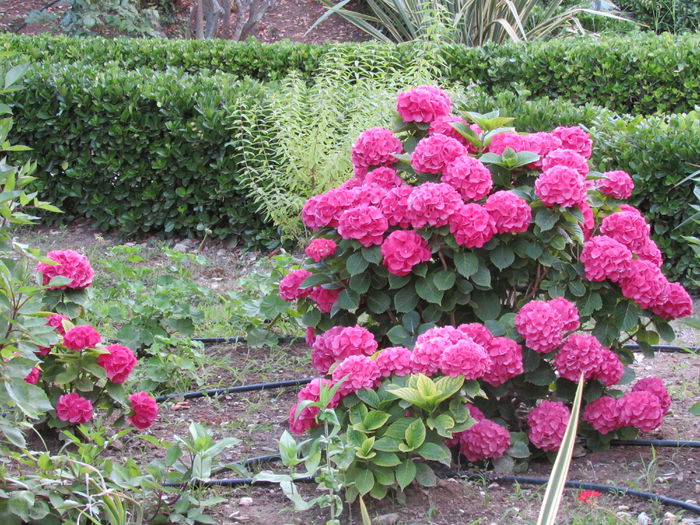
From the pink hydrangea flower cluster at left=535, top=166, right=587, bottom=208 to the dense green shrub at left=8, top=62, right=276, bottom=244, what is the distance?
129 inches

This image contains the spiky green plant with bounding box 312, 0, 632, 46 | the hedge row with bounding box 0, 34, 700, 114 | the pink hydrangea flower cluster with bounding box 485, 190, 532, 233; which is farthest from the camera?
the spiky green plant with bounding box 312, 0, 632, 46

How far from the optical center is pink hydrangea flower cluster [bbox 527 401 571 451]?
277cm

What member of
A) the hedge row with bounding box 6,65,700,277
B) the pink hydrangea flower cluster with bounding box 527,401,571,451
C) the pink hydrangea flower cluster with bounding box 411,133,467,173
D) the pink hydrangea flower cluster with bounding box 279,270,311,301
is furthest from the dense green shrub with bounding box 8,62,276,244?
the pink hydrangea flower cluster with bounding box 527,401,571,451

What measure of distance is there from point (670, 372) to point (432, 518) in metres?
1.79

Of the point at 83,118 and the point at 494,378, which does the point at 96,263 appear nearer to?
the point at 83,118

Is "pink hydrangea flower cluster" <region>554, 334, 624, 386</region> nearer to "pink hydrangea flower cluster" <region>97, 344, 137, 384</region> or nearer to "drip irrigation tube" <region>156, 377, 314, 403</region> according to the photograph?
"drip irrigation tube" <region>156, 377, 314, 403</region>

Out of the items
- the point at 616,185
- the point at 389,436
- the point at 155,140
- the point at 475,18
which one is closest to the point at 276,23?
the point at 475,18

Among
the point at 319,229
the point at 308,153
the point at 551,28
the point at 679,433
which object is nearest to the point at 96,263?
the point at 308,153

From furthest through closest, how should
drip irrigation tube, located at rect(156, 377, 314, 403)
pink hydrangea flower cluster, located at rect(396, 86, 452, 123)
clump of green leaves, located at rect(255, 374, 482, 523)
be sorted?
drip irrigation tube, located at rect(156, 377, 314, 403) → pink hydrangea flower cluster, located at rect(396, 86, 452, 123) → clump of green leaves, located at rect(255, 374, 482, 523)

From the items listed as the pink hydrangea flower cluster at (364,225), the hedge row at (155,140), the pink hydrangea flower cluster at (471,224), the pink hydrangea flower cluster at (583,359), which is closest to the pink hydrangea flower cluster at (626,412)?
the pink hydrangea flower cluster at (583,359)

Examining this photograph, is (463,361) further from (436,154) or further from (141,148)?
(141,148)

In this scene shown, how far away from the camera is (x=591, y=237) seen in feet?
10.0

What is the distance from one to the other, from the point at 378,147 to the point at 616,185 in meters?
0.88

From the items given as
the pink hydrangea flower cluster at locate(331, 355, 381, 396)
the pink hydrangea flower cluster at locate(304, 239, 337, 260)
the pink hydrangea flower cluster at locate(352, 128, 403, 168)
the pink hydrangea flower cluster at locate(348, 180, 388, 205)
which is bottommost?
the pink hydrangea flower cluster at locate(331, 355, 381, 396)
